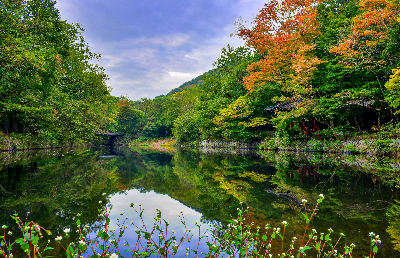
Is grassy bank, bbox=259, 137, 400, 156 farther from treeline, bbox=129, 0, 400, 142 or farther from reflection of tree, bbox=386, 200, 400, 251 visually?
reflection of tree, bbox=386, 200, 400, 251

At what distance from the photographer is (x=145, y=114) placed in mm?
59375

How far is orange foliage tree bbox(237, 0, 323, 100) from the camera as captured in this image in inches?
624

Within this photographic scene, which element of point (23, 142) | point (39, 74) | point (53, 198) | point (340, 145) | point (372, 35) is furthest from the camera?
point (23, 142)

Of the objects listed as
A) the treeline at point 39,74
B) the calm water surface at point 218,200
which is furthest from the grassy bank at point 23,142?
the calm water surface at point 218,200

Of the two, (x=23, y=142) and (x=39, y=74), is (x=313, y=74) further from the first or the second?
(x=23, y=142)

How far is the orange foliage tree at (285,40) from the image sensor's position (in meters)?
15.9

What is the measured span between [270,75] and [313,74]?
10.9ft

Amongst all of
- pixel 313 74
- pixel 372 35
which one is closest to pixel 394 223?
pixel 372 35

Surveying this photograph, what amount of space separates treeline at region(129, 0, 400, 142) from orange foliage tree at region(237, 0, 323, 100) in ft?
0.23

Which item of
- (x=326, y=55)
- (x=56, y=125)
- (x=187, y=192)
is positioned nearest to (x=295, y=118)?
(x=326, y=55)

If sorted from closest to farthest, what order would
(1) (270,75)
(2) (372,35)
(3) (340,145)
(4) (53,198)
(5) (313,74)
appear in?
(4) (53,198) → (2) (372,35) → (3) (340,145) → (5) (313,74) → (1) (270,75)

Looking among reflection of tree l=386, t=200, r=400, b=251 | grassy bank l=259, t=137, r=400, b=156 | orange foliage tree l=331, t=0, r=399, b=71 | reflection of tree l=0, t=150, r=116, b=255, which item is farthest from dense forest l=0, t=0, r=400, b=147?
reflection of tree l=386, t=200, r=400, b=251

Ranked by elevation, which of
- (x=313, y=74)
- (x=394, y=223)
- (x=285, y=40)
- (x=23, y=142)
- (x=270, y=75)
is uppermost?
(x=285, y=40)

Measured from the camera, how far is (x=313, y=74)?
16.1 meters
